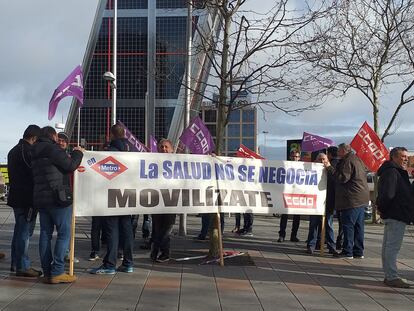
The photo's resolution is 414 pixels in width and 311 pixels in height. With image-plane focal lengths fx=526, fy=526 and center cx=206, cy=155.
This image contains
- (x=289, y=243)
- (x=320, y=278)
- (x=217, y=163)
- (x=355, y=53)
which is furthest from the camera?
(x=355, y=53)

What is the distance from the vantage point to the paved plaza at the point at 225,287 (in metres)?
6.08

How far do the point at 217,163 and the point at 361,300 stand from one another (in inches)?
125

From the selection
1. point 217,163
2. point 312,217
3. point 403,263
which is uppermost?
point 217,163

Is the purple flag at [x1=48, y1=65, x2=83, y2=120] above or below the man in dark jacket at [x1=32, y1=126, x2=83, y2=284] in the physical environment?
above

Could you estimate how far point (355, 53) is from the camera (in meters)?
17.1

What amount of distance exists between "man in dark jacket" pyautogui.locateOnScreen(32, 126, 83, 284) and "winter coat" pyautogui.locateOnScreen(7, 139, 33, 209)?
0.50 meters

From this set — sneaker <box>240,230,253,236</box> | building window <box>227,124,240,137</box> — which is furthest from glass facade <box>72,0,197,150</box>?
building window <box>227,124,240,137</box>

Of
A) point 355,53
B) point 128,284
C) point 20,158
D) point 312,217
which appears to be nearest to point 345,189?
point 312,217

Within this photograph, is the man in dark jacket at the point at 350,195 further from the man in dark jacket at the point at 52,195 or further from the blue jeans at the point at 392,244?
the man in dark jacket at the point at 52,195

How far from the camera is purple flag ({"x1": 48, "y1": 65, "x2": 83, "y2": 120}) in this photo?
9023 mm

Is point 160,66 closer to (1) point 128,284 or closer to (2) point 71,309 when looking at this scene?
(1) point 128,284

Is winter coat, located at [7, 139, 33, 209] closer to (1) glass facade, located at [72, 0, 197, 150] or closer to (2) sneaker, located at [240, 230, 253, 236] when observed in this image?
(2) sneaker, located at [240, 230, 253, 236]

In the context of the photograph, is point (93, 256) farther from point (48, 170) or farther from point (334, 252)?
point (334, 252)

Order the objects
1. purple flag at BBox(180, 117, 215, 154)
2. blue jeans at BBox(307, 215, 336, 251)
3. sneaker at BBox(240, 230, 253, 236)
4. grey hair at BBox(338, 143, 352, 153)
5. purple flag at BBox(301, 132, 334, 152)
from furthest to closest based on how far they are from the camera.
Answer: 1. purple flag at BBox(301, 132, 334, 152)
2. sneaker at BBox(240, 230, 253, 236)
3. purple flag at BBox(180, 117, 215, 154)
4. blue jeans at BBox(307, 215, 336, 251)
5. grey hair at BBox(338, 143, 352, 153)
